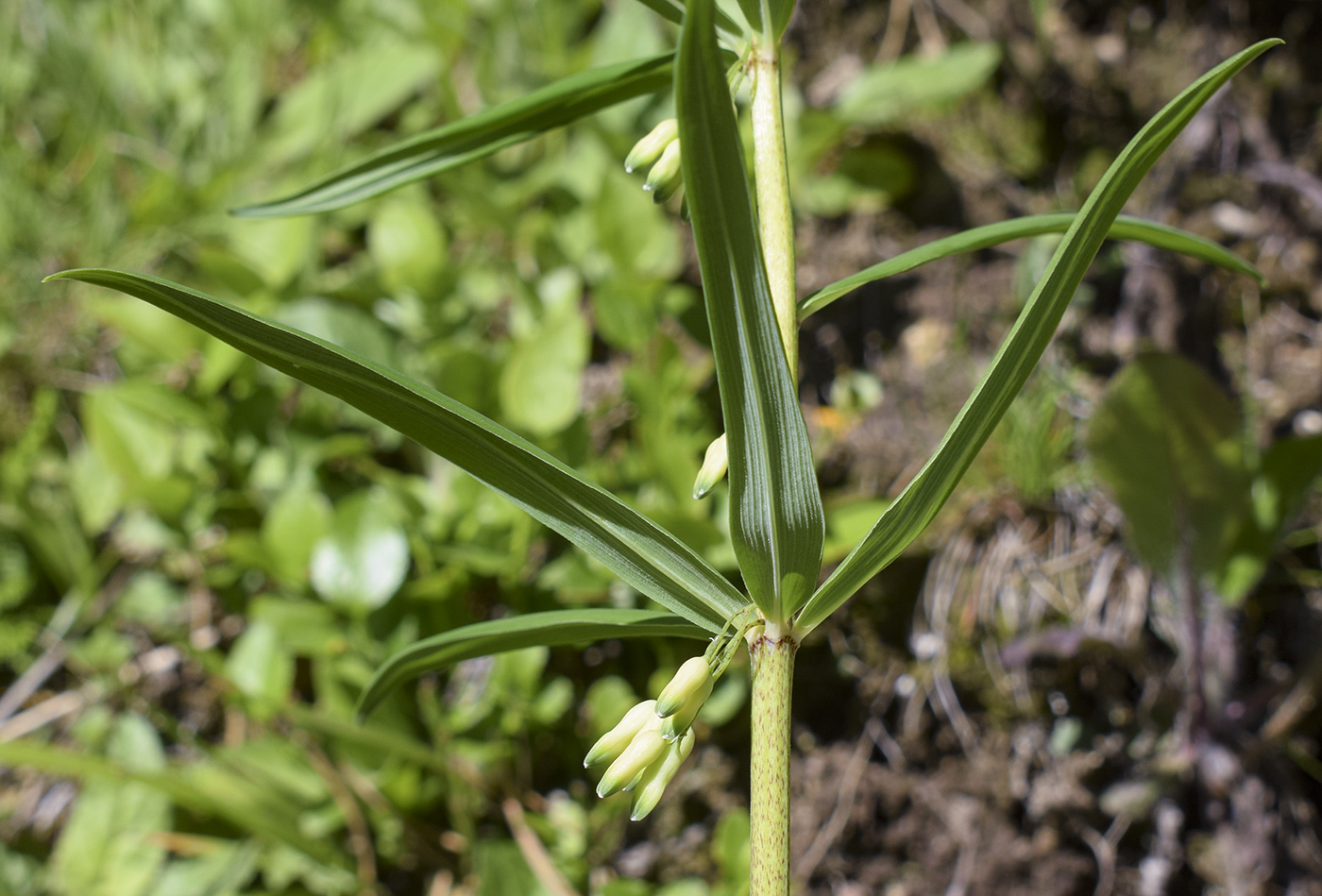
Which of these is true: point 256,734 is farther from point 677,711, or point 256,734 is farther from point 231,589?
point 677,711

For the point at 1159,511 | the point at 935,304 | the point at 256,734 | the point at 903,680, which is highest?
the point at 935,304

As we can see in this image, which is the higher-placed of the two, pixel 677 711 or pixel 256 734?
pixel 256 734

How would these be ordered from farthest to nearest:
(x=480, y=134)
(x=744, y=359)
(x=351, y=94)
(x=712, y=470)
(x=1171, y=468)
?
(x=351, y=94) < (x=1171, y=468) < (x=480, y=134) < (x=712, y=470) < (x=744, y=359)

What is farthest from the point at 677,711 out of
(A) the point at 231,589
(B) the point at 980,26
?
(B) the point at 980,26

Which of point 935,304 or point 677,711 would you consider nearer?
point 677,711

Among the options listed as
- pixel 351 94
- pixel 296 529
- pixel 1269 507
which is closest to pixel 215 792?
pixel 296 529

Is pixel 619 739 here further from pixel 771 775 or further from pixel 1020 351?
pixel 1020 351
